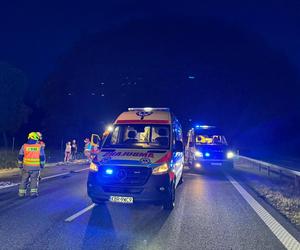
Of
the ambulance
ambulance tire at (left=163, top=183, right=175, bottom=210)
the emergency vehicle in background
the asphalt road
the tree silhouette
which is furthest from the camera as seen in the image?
the tree silhouette

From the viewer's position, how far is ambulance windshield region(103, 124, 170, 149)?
9844 mm

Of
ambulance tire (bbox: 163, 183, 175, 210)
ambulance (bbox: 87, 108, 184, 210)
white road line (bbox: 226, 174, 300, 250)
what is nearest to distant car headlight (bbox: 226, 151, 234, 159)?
white road line (bbox: 226, 174, 300, 250)

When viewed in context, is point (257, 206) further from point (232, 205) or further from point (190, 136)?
point (190, 136)

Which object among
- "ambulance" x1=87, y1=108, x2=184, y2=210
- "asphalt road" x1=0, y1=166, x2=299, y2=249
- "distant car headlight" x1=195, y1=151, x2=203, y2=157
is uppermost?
"distant car headlight" x1=195, y1=151, x2=203, y2=157

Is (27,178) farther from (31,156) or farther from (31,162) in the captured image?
(31,156)

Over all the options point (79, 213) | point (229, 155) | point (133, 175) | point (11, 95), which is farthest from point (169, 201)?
point (11, 95)

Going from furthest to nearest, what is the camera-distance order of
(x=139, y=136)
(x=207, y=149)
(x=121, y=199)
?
(x=207, y=149), (x=139, y=136), (x=121, y=199)

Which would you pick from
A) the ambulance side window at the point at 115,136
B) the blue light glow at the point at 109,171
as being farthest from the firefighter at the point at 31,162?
the blue light glow at the point at 109,171

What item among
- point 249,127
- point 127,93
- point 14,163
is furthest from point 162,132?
point 249,127

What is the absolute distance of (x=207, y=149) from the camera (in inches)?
846

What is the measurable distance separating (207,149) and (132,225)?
14.6 meters

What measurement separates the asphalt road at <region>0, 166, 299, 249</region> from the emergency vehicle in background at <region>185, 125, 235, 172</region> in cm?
1043

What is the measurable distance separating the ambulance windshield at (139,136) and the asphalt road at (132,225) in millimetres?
1637

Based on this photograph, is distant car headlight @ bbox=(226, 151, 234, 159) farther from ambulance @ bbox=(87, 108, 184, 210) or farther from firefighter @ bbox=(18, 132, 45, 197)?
firefighter @ bbox=(18, 132, 45, 197)
